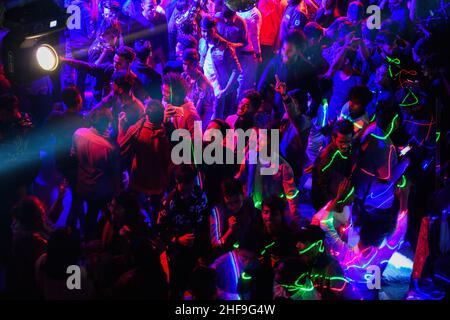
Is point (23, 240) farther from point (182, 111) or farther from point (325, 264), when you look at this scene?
point (325, 264)

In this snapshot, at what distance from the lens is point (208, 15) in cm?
396

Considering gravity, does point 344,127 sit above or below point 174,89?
below

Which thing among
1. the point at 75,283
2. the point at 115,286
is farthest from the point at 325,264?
the point at 75,283

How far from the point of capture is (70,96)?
3918mm

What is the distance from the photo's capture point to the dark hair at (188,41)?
3.97 metres

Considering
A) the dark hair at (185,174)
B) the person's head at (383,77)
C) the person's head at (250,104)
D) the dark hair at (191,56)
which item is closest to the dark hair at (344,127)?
the person's head at (383,77)

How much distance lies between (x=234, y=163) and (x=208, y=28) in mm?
1060

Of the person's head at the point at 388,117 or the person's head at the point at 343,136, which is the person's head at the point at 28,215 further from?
the person's head at the point at 388,117

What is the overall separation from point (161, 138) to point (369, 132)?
1529mm

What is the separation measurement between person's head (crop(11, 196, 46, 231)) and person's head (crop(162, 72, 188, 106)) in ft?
4.15

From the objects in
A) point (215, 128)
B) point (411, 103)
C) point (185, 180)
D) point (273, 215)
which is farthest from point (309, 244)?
point (411, 103)

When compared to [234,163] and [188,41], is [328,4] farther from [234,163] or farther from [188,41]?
[234,163]

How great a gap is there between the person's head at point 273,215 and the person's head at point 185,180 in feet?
1.79

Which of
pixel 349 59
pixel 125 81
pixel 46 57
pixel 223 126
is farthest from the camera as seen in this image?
pixel 125 81
